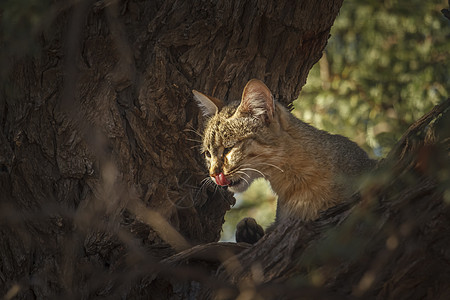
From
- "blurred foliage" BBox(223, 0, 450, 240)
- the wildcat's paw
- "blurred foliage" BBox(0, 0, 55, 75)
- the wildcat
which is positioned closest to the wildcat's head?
the wildcat

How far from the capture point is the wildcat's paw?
406 cm

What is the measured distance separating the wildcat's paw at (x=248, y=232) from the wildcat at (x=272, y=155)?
0.40 meters

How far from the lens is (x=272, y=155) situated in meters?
3.69

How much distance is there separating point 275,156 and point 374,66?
466 cm

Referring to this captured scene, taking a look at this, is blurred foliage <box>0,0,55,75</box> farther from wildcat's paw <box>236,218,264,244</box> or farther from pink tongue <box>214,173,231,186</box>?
wildcat's paw <box>236,218,264,244</box>

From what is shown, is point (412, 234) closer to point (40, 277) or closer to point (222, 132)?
point (222, 132)

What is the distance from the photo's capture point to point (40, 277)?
3170mm

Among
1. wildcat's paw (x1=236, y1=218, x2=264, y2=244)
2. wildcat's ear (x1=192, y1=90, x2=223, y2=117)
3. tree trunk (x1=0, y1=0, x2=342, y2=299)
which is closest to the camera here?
tree trunk (x1=0, y1=0, x2=342, y2=299)

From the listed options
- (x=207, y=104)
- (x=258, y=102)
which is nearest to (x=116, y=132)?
(x=207, y=104)

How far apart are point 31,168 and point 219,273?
126cm

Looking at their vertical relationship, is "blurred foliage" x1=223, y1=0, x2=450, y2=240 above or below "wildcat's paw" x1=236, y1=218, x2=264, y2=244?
above

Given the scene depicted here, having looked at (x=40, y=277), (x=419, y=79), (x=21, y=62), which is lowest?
(x=40, y=277)

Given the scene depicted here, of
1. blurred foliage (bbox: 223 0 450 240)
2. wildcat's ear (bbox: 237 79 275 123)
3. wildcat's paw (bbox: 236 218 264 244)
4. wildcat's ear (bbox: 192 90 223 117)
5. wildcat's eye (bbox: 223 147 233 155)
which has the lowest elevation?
wildcat's paw (bbox: 236 218 264 244)

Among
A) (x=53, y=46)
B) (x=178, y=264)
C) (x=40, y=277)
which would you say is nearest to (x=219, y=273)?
(x=178, y=264)
